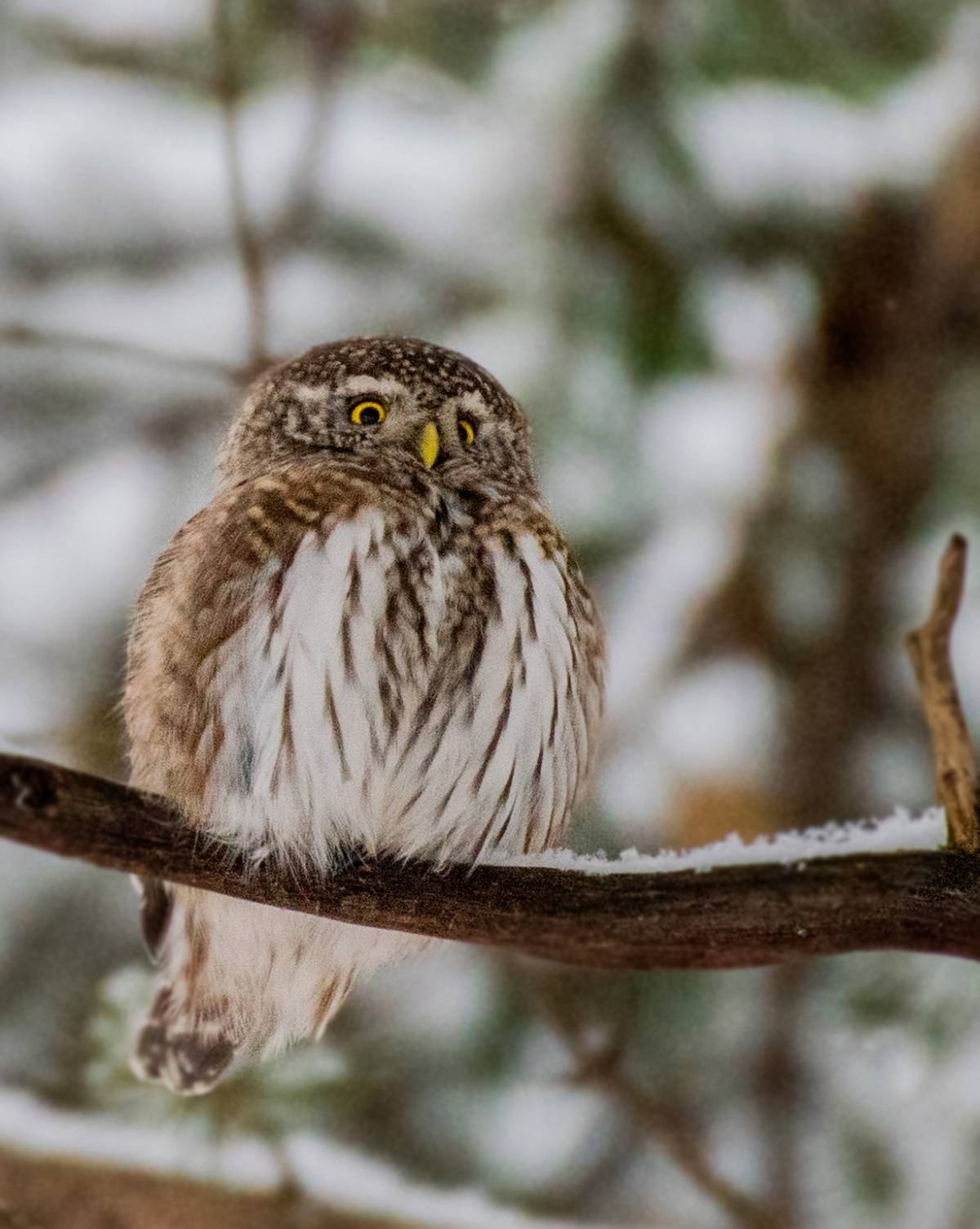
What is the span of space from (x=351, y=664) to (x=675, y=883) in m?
0.72

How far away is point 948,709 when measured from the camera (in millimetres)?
2301

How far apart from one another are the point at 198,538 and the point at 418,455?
48cm

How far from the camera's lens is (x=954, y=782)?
226 centimetres

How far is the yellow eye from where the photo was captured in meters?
3.18

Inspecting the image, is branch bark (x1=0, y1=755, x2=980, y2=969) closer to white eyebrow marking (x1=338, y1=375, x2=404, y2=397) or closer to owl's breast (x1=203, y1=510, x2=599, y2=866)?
owl's breast (x1=203, y1=510, x2=599, y2=866)

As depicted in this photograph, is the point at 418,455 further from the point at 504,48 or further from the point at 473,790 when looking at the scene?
the point at 504,48

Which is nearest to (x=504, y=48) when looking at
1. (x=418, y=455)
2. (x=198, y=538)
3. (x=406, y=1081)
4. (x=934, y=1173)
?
(x=418, y=455)

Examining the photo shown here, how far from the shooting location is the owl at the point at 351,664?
2.76 m

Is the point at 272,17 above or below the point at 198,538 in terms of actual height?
above

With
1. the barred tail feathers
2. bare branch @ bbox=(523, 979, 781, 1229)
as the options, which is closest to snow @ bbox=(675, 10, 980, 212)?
bare branch @ bbox=(523, 979, 781, 1229)

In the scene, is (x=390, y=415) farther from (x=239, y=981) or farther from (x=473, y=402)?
(x=239, y=981)

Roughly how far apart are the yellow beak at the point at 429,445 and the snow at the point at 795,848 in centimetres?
93

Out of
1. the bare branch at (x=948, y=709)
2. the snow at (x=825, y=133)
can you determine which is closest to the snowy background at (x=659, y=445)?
the snow at (x=825, y=133)

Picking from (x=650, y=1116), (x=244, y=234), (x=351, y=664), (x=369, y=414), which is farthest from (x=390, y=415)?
(x=650, y=1116)
